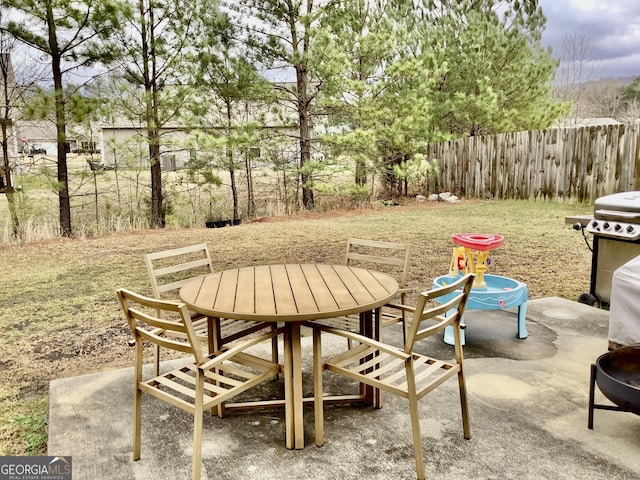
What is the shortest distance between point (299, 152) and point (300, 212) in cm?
128

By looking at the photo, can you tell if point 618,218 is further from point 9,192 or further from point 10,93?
point 10,93

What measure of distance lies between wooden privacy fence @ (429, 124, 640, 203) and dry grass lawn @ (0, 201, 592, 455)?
0.49 meters

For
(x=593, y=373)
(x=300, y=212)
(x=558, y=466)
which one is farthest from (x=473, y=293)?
(x=300, y=212)

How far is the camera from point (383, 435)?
221cm

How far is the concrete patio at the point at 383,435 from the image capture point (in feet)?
6.43

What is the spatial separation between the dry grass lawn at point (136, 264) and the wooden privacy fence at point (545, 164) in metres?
0.49

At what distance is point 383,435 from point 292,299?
28.7 inches

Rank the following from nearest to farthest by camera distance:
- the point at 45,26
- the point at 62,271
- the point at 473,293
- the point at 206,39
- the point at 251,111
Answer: the point at 473,293 < the point at 62,271 < the point at 45,26 < the point at 206,39 < the point at 251,111

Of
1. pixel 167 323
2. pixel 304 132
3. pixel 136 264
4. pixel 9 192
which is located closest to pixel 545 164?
pixel 304 132

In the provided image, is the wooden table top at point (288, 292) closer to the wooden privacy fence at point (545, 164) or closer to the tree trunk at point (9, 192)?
the tree trunk at point (9, 192)

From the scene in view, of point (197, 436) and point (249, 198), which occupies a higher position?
point (249, 198)

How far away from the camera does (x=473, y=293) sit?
10.3 ft

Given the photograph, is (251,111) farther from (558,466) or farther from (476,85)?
(558,466)

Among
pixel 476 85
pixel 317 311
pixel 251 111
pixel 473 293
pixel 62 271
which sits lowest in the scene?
pixel 62 271
